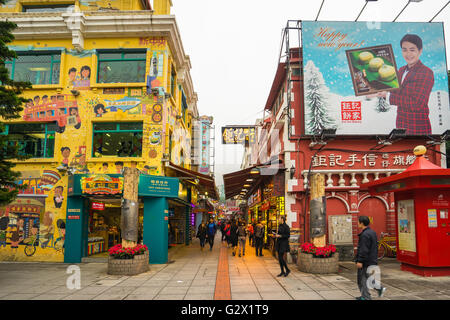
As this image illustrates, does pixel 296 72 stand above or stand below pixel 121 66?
below

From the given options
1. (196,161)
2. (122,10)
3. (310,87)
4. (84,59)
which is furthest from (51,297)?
(196,161)

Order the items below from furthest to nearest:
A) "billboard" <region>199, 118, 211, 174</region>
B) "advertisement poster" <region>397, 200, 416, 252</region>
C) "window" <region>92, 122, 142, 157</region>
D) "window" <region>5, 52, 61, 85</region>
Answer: "billboard" <region>199, 118, 211, 174</region>
"window" <region>5, 52, 61, 85</region>
"window" <region>92, 122, 142, 157</region>
"advertisement poster" <region>397, 200, 416, 252</region>

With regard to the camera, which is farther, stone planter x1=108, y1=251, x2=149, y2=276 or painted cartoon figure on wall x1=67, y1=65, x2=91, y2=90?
painted cartoon figure on wall x1=67, y1=65, x2=91, y2=90

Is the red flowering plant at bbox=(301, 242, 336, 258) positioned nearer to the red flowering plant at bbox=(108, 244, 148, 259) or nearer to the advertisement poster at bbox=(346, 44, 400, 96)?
the red flowering plant at bbox=(108, 244, 148, 259)

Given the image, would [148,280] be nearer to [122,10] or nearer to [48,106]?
[48,106]

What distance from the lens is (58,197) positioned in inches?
574

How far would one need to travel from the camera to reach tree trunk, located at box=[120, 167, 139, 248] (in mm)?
11567

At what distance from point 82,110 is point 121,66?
8.73 ft

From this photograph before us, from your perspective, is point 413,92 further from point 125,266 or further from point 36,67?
point 36,67

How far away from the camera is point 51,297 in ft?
26.1

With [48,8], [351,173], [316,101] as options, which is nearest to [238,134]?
[316,101]

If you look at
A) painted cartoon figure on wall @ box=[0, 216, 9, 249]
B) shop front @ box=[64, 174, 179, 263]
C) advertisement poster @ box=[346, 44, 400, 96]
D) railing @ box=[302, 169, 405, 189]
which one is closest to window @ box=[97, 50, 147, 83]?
shop front @ box=[64, 174, 179, 263]

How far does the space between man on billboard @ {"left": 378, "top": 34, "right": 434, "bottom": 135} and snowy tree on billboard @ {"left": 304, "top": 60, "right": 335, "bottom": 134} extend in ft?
8.56

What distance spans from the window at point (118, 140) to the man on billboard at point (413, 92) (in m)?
11.1
